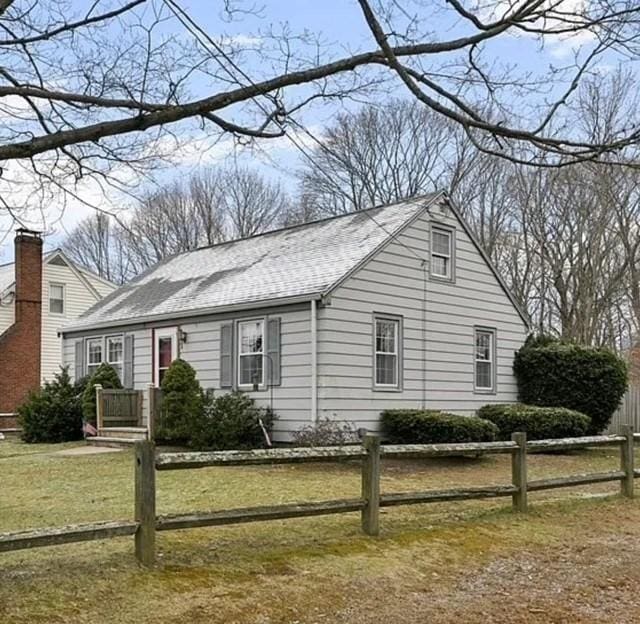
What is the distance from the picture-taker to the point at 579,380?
65.7 feet

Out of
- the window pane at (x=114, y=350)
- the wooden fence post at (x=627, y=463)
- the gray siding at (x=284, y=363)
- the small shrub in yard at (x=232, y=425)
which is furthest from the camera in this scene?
the window pane at (x=114, y=350)

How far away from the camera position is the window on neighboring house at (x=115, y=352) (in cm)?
2125

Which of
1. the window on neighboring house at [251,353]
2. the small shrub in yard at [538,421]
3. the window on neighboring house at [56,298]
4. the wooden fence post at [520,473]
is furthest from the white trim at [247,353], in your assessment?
the window on neighboring house at [56,298]

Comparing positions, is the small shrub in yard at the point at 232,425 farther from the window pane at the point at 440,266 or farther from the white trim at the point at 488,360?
the white trim at the point at 488,360

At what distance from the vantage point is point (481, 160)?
32531mm

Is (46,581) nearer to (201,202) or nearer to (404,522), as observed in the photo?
(404,522)

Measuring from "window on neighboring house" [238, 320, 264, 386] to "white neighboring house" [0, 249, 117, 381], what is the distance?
1289 cm

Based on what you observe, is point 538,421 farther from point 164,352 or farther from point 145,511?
point 145,511

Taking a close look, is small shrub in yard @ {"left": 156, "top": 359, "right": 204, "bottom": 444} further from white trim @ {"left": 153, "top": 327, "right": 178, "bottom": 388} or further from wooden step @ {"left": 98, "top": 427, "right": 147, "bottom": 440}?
white trim @ {"left": 153, "top": 327, "right": 178, "bottom": 388}

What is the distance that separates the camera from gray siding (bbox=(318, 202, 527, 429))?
16125 mm

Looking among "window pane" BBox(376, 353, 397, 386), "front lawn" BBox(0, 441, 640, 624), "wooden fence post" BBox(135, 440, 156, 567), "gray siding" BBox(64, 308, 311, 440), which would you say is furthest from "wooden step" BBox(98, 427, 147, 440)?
"wooden fence post" BBox(135, 440, 156, 567)

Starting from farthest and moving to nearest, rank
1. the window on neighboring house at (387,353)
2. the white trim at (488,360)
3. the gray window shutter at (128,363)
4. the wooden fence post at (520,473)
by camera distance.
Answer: the gray window shutter at (128,363), the white trim at (488,360), the window on neighboring house at (387,353), the wooden fence post at (520,473)

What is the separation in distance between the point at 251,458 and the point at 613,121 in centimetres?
2119

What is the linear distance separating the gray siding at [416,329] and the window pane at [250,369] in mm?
1921
